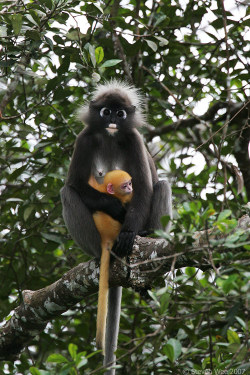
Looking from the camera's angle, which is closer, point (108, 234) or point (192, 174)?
point (108, 234)

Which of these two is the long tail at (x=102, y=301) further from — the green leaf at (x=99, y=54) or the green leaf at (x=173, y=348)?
the green leaf at (x=99, y=54)

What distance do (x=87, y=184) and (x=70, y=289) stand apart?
3.54ft

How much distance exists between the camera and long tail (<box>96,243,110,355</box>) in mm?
3686

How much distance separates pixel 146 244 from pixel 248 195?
177 cm

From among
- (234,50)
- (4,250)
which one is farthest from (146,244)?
(234,50)

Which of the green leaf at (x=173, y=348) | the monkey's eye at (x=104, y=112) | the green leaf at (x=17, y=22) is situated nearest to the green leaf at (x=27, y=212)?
the monkey's eye at (x=104, y=112)

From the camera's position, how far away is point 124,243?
4.14 metres

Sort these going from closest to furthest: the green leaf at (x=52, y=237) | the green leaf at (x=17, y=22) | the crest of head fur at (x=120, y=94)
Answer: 1. the green leaf at (x=17, y=22)
2. the green leaf at (x=52, y=237)
3. the crest of head fur at (x=120, y=94)

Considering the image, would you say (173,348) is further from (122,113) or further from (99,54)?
(122,113)

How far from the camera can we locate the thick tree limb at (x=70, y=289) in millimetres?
3745

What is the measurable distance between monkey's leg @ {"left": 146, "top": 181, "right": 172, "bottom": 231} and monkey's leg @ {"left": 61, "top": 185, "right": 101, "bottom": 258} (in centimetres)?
54

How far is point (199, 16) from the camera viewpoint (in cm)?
533

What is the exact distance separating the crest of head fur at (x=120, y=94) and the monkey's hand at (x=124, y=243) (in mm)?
1498

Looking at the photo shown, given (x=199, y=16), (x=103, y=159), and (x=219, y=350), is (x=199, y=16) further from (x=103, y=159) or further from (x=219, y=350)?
(x=219, y=350)
